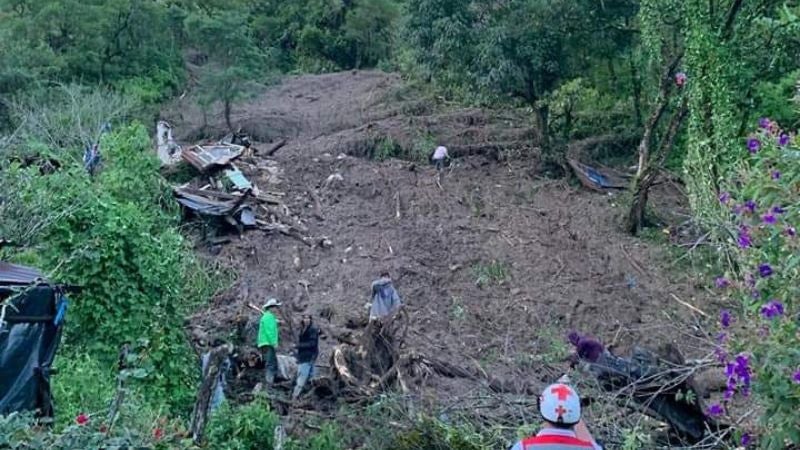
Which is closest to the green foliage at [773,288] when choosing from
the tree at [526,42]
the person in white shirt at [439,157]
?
the tree at [526,42]

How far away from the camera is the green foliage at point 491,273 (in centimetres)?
1568

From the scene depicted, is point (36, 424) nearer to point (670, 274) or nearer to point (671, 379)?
point (671, 379)

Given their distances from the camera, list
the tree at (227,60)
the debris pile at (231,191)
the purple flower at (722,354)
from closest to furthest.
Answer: the purple flower at (722,354) → the debris pile at (231,191) → the tree at (227,60)

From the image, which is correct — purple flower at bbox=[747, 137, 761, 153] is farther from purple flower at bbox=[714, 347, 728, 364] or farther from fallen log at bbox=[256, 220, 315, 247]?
fallen log at bbox=[256, 220, 315, 247]

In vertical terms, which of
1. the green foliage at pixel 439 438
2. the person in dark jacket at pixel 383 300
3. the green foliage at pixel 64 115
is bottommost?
the green foliage at pixel 64 115

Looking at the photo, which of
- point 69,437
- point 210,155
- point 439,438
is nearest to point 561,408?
point 69,437

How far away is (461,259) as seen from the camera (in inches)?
650

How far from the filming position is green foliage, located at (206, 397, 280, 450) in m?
8.44

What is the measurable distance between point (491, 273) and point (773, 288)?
11.2 m

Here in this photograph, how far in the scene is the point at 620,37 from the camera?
69.8 feet

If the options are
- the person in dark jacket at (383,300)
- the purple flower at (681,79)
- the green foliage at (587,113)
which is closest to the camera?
the person in dark jacket at (383,300)

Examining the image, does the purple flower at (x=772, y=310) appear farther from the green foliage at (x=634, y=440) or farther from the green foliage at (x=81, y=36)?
the green foliage at (x=81, y=36)

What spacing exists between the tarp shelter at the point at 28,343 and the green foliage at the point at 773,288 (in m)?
5.37

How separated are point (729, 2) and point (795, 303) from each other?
12.4 m
